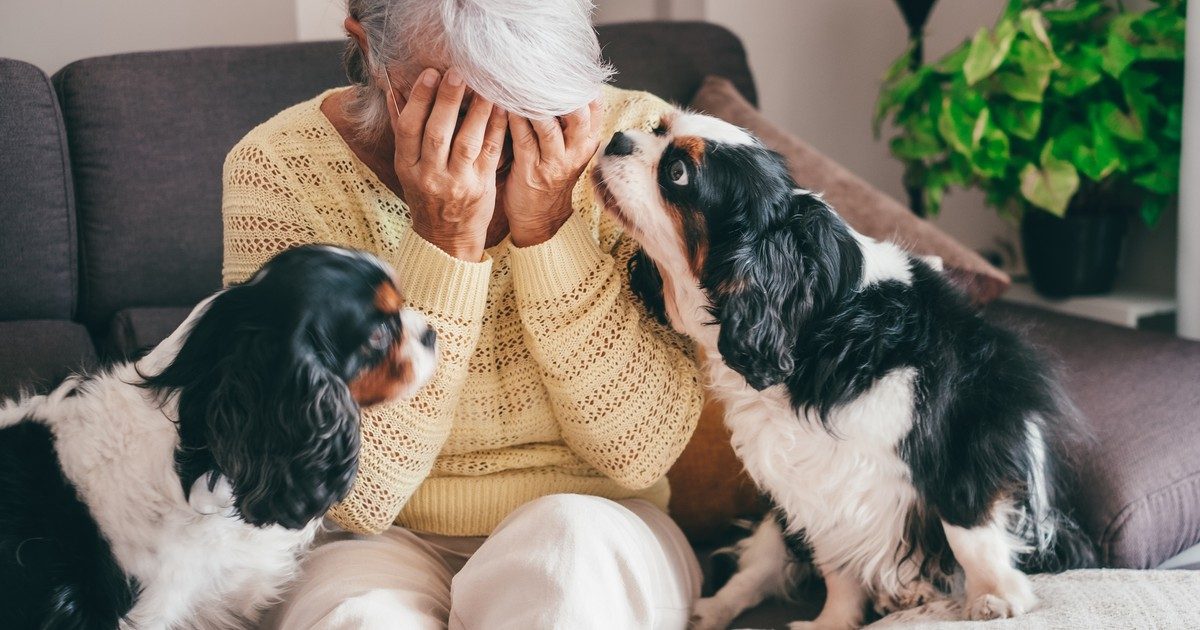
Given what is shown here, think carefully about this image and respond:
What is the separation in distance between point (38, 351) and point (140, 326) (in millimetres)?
163

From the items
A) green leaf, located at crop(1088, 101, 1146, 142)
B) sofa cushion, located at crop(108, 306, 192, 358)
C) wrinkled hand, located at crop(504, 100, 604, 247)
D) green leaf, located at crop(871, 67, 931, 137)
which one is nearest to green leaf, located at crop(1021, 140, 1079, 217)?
green leaf, located at crop(1088, 101, 1146, 142)

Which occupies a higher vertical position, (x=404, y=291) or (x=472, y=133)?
(x=472, y=133)

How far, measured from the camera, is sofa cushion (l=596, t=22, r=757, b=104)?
2234 mm

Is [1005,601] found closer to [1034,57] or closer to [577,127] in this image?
[577,127]

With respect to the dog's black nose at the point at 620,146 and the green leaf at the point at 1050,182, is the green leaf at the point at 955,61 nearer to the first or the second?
the green leaf at the point at 1050,182

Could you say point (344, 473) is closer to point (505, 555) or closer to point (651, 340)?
point (505, 555)

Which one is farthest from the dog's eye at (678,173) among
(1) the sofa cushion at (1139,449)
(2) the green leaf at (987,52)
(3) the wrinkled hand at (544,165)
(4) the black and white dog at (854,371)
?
(2) the green leaf at (987,52)

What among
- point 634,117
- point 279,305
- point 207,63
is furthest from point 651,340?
point 207,63

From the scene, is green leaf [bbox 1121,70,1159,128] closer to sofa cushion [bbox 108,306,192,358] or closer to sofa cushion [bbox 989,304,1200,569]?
sofa cushion [bbox 989,304,1200,569]

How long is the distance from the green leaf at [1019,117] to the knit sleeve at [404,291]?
4.86 ft

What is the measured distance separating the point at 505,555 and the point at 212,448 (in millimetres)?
373

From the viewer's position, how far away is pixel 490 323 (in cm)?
154

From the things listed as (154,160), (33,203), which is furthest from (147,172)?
(33,203)

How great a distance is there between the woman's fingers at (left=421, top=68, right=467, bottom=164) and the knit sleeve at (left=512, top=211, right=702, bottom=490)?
0.18 meters
